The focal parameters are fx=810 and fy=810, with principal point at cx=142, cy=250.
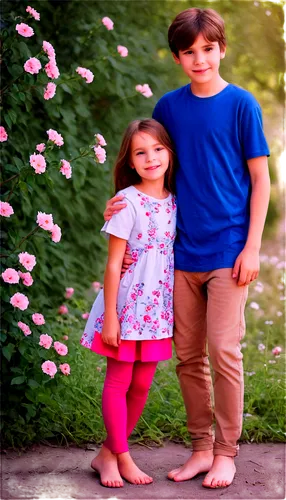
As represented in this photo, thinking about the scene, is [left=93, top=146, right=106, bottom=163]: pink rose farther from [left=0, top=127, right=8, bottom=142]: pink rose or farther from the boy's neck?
the boy's neck

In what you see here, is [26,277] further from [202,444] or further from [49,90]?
[202,444]

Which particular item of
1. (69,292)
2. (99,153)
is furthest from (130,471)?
(69,292)

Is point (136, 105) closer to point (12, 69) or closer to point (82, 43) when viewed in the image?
point (82, 43)

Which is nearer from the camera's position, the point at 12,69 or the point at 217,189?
the point at 217,189

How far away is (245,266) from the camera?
2.68 meters

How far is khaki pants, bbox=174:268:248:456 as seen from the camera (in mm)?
2725

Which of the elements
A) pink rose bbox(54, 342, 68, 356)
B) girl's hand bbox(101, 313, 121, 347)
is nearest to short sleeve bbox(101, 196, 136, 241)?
girl's hand bbox(101, 313, 121, 347)

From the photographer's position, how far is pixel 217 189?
2732mm

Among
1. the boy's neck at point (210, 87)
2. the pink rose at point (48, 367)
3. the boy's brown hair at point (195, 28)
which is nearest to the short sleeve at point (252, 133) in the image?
the boy's neck at point (210, 87)

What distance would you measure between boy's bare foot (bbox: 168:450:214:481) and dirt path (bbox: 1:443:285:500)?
3 centimetres

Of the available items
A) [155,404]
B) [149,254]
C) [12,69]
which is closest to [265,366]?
[155,404]

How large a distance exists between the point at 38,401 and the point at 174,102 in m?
1.30

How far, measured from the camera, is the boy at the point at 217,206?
2719mm

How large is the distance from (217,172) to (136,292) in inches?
19.5
